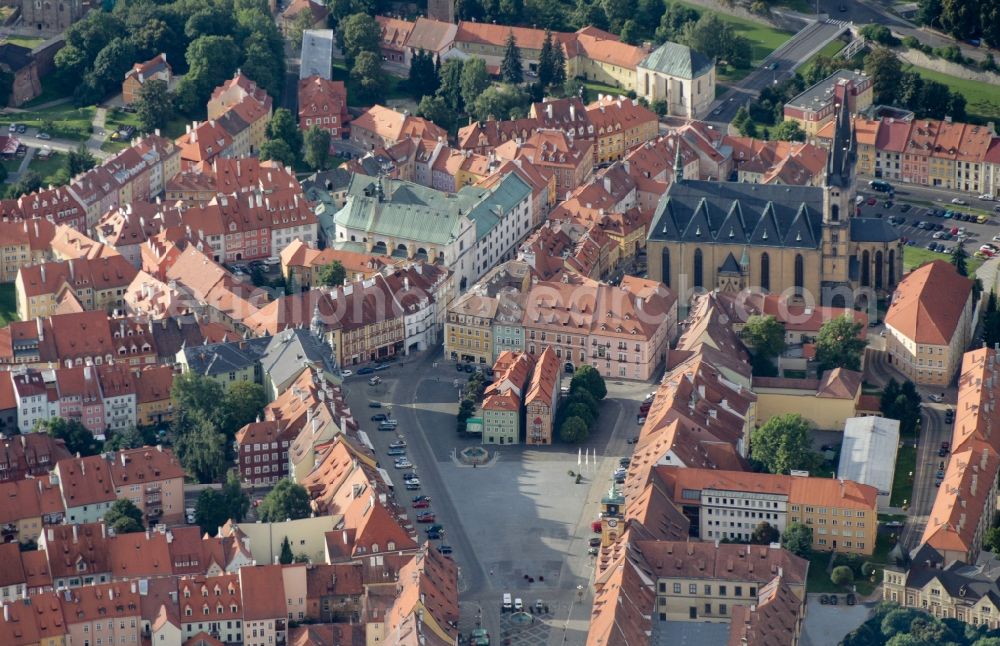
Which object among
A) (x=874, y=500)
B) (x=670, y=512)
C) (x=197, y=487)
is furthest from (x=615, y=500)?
(x=197, y=487)

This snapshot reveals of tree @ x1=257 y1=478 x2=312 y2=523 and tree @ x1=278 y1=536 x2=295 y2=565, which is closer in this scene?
tree @ x1=278 y1=536 x2=295 y2=565

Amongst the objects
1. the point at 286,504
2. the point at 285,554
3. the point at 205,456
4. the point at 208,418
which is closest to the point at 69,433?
the point at 208,418

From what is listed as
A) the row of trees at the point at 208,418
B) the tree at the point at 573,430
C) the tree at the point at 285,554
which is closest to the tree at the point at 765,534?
the tree at the point at 573,430

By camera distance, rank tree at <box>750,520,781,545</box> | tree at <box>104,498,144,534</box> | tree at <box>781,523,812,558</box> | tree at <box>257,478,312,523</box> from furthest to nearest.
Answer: tree at <box>750,520,781,545</box> < tree at <box>257,478,312,523</box> < tree at <box>104,498,144,534</box> < tree at <box>781,523,812,558</box>

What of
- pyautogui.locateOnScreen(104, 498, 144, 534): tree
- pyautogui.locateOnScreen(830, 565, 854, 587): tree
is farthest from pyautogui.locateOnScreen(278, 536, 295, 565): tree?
pyautogui.locateOnScreen(830, 565, 854, 587): tree

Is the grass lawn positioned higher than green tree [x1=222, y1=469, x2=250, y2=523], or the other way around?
green tree [x1=222, y1=469, x2=250, y2=523]

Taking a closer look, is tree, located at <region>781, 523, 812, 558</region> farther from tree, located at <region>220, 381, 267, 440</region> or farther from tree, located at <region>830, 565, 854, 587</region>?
tree, located at <region>220, 381, 267, 440</region>

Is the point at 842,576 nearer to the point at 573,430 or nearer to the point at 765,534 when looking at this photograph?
the point at 765,534

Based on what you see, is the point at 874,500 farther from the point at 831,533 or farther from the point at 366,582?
the point at 366,582
